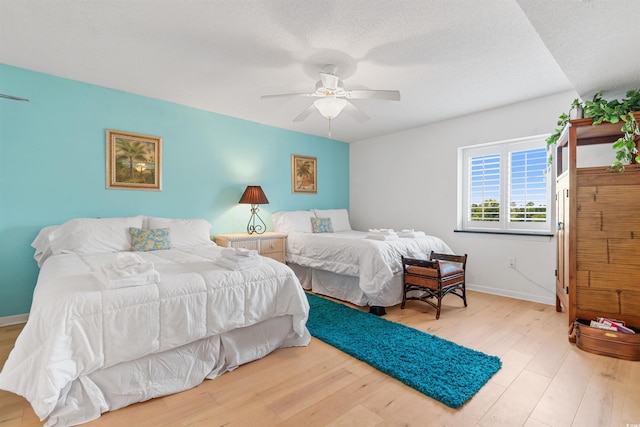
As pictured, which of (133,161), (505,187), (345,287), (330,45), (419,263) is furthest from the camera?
(505,187)

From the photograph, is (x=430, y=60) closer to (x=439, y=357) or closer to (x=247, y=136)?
(x=439, y=357)

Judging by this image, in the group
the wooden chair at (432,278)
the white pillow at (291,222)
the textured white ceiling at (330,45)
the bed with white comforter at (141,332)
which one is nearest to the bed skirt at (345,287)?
the wooden chair at (432,278)

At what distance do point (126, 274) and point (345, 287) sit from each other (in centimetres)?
235

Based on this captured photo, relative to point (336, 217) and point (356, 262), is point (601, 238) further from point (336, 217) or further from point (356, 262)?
point (336, 217)

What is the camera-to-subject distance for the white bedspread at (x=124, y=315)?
147 centimetres

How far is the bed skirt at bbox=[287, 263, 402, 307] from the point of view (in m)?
3.17

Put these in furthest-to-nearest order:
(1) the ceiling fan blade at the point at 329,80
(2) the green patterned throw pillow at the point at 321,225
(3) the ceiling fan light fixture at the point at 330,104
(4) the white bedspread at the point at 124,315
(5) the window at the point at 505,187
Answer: (2) the green patterned throw pillow at the point at 321,225 → (5) the window at the point at 505,187 → (3) the ceiling fan light fixture at the point at 330,104 → (1) the ceiling fan blade at the point at 329,80 → (4) the white bedspread at the point at 124,315

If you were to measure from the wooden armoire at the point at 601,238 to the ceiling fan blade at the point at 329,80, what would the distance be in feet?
6.25

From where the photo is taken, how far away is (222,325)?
1.97m

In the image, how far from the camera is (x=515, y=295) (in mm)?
3664

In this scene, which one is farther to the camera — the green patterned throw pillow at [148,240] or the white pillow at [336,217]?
the white pillow at [336,217]

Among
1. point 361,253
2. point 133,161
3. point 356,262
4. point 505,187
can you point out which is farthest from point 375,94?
point 133,161

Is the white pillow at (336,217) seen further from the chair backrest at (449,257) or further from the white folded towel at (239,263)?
the white folded towel at (239,263)

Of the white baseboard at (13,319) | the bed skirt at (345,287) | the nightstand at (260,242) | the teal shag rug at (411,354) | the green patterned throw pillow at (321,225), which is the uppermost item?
the green patterned throw pillow at (321,225)
